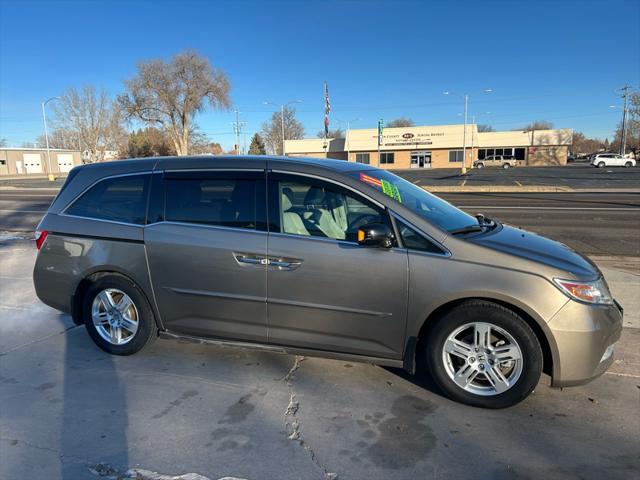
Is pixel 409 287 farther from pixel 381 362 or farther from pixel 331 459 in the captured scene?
pixel 331 459

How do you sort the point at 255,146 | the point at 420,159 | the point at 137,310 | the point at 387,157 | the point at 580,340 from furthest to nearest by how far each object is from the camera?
the point at 255,146
the point at 387,157
the point at 420,159
the point at 137,310
the point at 580,340

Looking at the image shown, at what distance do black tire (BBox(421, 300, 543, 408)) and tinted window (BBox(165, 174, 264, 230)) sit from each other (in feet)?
5.22

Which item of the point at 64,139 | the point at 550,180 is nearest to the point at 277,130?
the point at 64,139

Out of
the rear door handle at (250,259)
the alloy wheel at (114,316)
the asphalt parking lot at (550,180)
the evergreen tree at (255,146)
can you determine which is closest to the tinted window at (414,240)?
the rear door handle at (250,259)

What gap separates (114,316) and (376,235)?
2.51 meters

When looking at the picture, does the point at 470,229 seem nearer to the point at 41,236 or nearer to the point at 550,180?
the point at 41,236

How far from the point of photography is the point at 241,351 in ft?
14.0

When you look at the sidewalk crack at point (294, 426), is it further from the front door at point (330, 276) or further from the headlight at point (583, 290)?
the headlight at point (583, 290)

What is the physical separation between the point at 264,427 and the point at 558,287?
2.11 meters

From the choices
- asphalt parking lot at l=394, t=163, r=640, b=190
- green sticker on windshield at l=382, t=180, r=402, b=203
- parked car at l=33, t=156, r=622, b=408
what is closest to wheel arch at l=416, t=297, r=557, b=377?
parked car at l=33, t=156, r=622, b=408

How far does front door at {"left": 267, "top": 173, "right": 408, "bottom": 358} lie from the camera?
10.8ft

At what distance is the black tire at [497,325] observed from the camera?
122 inches

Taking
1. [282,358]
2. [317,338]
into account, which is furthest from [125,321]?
[317,338]

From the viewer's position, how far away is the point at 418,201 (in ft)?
12.5
